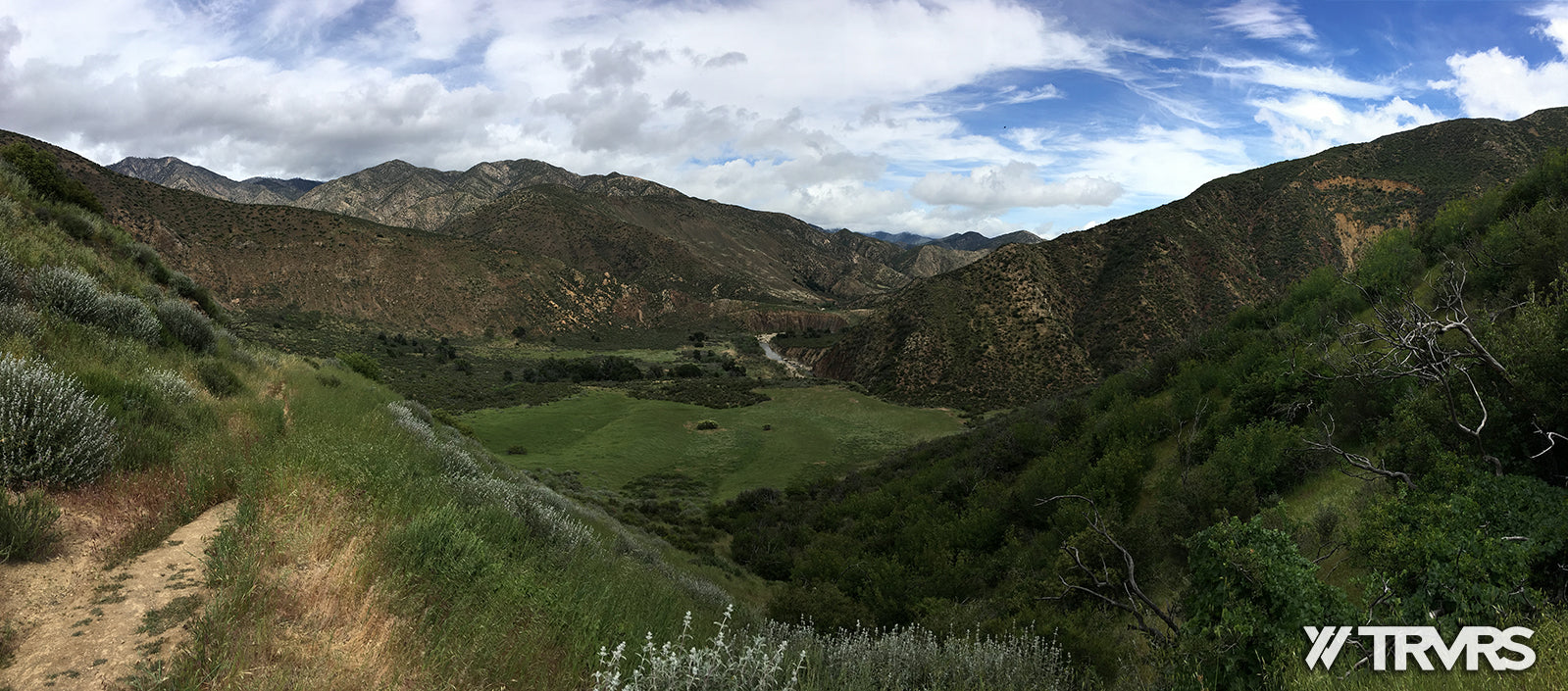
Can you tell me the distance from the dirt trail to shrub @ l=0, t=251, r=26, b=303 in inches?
205

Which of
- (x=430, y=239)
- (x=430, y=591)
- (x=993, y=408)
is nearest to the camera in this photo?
(x=430, y=591)

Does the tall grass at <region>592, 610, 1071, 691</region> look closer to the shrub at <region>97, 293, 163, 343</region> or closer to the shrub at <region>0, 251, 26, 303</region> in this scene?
the shrub at <region>0, 251, 26, 303</region>

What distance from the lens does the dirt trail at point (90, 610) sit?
2.86 meters

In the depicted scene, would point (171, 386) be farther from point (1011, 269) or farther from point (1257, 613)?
point (1011, 269)

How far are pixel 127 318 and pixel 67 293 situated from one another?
2.84 feet

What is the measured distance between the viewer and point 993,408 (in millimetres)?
45031

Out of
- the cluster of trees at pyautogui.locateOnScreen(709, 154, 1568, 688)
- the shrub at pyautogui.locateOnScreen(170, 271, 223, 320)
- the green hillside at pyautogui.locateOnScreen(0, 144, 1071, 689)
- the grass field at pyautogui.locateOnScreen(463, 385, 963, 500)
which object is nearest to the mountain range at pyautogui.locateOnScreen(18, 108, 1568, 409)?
the grass field at pyautogui.locateOnScreen(463, 385, 963, 500)

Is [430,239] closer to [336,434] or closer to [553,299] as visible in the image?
[553,299]

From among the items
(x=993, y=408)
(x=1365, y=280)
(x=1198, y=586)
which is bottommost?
(x=993, y=408)

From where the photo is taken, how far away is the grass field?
31844 mm

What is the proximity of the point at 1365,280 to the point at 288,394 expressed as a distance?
30831 millimetres

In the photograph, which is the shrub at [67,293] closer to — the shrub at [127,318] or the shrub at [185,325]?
the shrub at [127,318]

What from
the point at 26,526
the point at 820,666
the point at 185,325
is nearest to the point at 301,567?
the point at 26,526

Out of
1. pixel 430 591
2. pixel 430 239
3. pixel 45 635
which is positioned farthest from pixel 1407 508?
pixel 430 239
